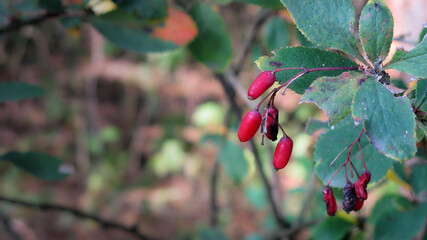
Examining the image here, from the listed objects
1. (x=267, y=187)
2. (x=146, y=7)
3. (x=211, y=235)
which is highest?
(x=146, y=7)

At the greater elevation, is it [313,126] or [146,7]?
[146,7]

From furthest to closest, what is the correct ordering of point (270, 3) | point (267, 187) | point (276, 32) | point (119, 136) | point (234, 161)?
point (119, 136), point (234, 161), point (276, 32), point (267, 187), point (270, 3)

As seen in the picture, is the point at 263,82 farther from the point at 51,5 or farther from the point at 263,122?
the point at 51,5

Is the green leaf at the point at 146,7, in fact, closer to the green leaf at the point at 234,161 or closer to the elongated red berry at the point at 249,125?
the elongated red berry at the point at 249,125

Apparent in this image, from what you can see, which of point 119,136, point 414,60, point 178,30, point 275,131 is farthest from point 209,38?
point 119,136

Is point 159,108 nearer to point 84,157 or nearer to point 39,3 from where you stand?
point 84,157

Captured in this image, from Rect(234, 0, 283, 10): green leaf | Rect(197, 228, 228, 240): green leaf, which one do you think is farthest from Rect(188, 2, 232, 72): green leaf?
Rect(197, 228, 228, 240): green leaf

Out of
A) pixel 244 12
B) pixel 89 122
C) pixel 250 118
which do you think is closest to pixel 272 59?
pixel 250 118
